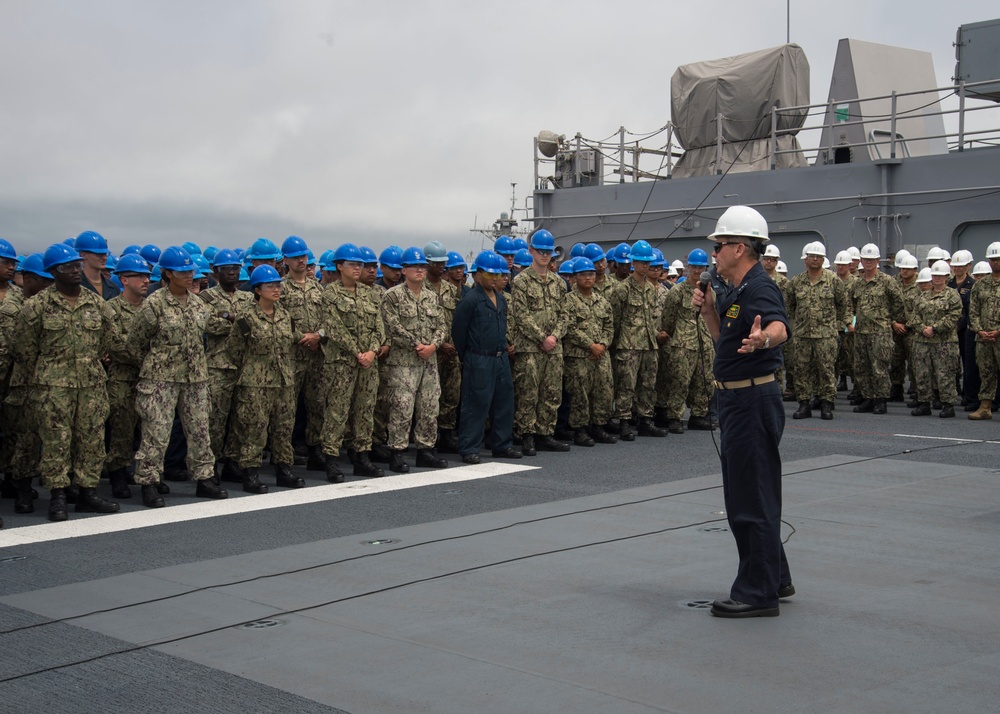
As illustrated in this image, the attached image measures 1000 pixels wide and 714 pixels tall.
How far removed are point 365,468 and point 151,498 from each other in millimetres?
1894

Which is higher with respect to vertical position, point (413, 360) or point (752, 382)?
point (413, 360)

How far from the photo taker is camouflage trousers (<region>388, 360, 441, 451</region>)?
30.1 feet

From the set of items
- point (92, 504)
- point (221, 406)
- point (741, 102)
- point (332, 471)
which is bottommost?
point (92, 504)

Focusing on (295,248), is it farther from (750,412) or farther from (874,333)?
(874,333)

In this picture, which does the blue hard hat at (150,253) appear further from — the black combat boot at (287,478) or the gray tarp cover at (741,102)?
the gray tarp cover at (741,102)

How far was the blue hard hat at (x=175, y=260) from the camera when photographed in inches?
304

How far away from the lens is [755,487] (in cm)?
482

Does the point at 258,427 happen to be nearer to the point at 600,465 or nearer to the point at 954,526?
the point at 600,465

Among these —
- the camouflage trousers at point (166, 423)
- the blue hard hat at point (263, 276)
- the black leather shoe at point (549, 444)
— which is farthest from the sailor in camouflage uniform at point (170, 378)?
the black leather shoe at point (549, 444)

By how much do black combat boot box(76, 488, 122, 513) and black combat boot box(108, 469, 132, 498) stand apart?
53cm

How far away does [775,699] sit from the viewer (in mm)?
3684

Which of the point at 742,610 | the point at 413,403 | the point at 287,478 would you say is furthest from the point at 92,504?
the point at 742,610

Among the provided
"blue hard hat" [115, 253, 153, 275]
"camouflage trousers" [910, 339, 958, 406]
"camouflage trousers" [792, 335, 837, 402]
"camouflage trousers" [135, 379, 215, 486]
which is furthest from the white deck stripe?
"camouflage trousers" [910, 339, 958, 406]

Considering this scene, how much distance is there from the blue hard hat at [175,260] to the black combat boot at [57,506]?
1730mm
